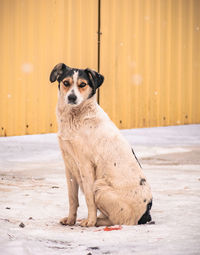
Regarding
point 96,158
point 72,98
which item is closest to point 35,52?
point 72,98

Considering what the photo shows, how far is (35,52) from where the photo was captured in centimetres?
841

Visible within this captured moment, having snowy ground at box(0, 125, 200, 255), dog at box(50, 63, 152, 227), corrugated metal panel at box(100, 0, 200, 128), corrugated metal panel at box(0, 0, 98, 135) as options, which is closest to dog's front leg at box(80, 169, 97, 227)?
dog at box(50, 63, 152, 227)

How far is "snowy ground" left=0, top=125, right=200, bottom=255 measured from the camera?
295 centimetres

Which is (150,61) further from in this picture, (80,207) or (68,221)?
(68,221)

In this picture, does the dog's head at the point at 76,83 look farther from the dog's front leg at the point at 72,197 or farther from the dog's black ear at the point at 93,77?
the dog's front leg at the point at 72,197

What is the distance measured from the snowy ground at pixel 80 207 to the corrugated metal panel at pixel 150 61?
5.34ft

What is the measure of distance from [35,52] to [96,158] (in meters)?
5.36

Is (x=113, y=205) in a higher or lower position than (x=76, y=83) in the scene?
lower

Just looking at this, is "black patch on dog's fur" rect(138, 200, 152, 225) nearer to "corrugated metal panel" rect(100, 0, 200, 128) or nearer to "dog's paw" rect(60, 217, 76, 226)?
"dog's paw" rect(60, 217, 76, 226)

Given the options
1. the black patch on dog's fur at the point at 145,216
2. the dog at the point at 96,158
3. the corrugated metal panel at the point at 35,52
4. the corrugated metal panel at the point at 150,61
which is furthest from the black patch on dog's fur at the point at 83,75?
the corrugated metal panel at the point at 150,61

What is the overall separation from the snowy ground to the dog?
6.6 inches

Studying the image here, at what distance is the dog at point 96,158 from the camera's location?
136 inches

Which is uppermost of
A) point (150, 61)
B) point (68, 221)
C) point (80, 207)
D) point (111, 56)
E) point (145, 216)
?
point (111, 56)

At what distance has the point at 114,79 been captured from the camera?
30.9 ft
